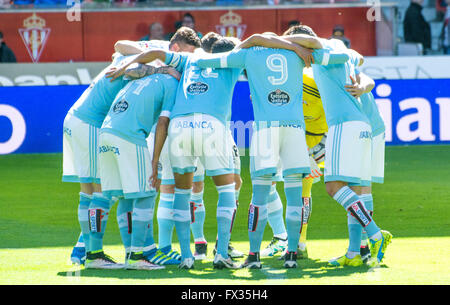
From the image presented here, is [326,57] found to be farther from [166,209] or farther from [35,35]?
[35,35]

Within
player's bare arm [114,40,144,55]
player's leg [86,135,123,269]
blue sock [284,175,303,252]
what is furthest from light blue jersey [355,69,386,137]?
player's leg [86,135,123,269]

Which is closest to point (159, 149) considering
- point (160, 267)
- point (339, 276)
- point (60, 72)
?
point (160, 267)

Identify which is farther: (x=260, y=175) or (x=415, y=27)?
(x=415, y=27)

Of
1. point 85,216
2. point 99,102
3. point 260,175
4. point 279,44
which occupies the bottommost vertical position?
point 85,216

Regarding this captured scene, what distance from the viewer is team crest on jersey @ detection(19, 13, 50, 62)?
16594mm

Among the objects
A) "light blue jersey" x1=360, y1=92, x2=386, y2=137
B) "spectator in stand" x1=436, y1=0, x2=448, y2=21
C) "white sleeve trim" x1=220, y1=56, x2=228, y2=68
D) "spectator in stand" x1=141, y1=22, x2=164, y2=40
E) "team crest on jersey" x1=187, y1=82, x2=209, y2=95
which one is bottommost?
"light blue jersey" x1=360, y1=92, x2=386, y2=137

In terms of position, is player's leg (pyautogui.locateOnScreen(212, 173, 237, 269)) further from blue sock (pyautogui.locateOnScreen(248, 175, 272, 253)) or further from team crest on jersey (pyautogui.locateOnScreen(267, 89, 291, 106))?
team crest on jersey (pyautogui.locateOnScreen(267, 89, 291, 106))

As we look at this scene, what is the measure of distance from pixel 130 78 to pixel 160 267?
1.58m

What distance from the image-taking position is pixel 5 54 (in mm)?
15312

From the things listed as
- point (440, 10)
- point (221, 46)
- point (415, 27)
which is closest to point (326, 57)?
point (221, 46)

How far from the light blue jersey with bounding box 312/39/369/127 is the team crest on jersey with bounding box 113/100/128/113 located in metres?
1.62

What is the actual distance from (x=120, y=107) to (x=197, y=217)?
1.37m

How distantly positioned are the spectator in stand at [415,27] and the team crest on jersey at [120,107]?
11.5 m

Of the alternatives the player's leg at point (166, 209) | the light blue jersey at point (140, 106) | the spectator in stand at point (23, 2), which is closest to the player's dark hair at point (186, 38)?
the light blue jersey at point (140, 106)
